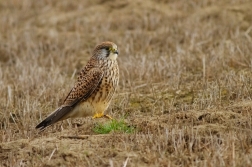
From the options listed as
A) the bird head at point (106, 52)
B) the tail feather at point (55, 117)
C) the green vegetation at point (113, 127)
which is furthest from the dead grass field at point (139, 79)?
the bird head at point (106, 52)

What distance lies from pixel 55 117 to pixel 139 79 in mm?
2818

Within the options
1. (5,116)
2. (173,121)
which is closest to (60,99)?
(5,116)

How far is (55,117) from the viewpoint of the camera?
26.3 ft

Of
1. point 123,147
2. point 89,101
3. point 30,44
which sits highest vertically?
point 30,44

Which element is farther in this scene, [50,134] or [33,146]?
[50,134]

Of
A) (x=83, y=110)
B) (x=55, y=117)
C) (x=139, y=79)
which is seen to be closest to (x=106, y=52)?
(x=83, y=110)

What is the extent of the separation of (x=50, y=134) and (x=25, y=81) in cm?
287

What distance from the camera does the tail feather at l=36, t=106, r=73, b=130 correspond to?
794 cm

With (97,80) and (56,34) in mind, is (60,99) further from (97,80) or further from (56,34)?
(56,34)

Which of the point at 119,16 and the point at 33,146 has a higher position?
the point at 119,16

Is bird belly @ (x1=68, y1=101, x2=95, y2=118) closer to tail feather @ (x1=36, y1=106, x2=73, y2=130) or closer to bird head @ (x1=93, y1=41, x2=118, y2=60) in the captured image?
tail feather @ (x1=36, y1=106, x2=73, y2=130)

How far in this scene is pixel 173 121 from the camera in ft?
24.7

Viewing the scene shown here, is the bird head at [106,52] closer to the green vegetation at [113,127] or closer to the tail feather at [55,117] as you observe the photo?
the tail feather at [55,117]

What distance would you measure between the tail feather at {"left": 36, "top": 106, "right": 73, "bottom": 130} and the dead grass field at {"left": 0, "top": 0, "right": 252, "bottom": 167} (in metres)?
0.19
